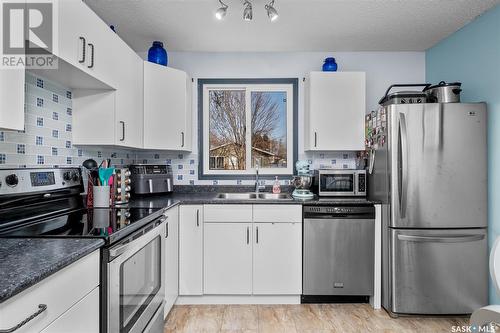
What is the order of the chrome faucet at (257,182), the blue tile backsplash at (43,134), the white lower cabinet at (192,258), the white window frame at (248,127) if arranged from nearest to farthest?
the blue tile backsplash at (43,134) < the white lower cabinet at (192,258) < the chrome faucet at (257,182) < the white window frame at (248,127)

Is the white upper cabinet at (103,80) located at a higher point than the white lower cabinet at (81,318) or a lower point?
higher

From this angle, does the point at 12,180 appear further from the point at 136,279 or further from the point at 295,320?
the point at 295,320

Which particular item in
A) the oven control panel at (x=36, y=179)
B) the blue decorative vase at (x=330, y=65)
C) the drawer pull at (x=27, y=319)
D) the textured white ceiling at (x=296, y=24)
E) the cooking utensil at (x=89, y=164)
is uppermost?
the textured white ceiling at (x=296, y=24)

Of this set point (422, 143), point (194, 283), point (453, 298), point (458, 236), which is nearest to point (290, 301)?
point (194, 283)

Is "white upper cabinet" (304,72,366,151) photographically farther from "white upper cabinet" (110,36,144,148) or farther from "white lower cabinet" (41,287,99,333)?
"white lower cabinet" (41,287,99,333)

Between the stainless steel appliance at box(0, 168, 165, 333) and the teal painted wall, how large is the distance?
251 centimetres

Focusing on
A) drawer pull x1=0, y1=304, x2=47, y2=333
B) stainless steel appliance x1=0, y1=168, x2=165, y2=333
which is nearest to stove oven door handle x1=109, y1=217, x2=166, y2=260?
stainless steel appliance x1=0, y1=168, x2=165, y2=333

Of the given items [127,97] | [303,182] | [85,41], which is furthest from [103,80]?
[303,182]

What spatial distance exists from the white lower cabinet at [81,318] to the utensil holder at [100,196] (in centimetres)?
93

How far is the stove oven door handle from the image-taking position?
1264 millimetres

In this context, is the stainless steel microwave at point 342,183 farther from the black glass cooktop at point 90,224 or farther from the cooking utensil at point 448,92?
the black glass cooktop at point 90,224

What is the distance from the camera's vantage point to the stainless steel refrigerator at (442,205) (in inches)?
90.3

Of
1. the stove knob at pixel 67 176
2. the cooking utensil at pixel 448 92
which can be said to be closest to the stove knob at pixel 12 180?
the stove knob at pixel 67 176

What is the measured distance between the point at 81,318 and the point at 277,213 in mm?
1684
